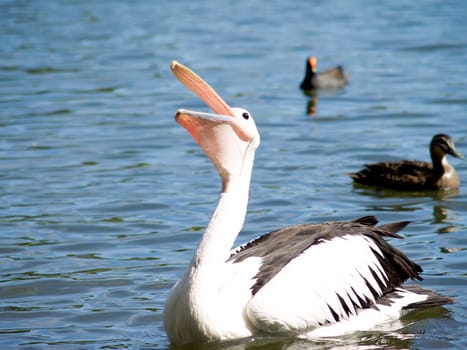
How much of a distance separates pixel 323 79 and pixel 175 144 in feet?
10.7

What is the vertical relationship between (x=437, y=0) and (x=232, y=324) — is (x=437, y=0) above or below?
above

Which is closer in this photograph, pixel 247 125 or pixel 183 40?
pixel 247 125

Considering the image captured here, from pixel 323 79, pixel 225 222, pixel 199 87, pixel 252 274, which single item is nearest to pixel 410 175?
pixel 252 274

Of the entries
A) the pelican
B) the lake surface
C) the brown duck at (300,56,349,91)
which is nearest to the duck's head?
the lake surface

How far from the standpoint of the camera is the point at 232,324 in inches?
186

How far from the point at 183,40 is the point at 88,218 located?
8504 mm

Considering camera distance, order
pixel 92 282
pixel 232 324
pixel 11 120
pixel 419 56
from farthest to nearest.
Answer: pixel 419 56, pixel 11 120, pixel 92 282, pixel 232 324

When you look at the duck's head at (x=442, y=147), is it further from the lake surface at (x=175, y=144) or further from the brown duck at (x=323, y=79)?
the brown duck at (x=323, y=79)

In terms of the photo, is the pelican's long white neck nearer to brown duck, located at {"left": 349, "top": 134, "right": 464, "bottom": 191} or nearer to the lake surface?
the lake surface

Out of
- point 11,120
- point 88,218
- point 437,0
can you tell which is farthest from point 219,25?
point 88,218

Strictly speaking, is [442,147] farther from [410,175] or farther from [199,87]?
[199,87]

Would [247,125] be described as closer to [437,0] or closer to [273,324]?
[273,324]

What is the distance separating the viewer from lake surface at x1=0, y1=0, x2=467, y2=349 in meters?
5.93

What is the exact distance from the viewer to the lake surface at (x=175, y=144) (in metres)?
5.93
